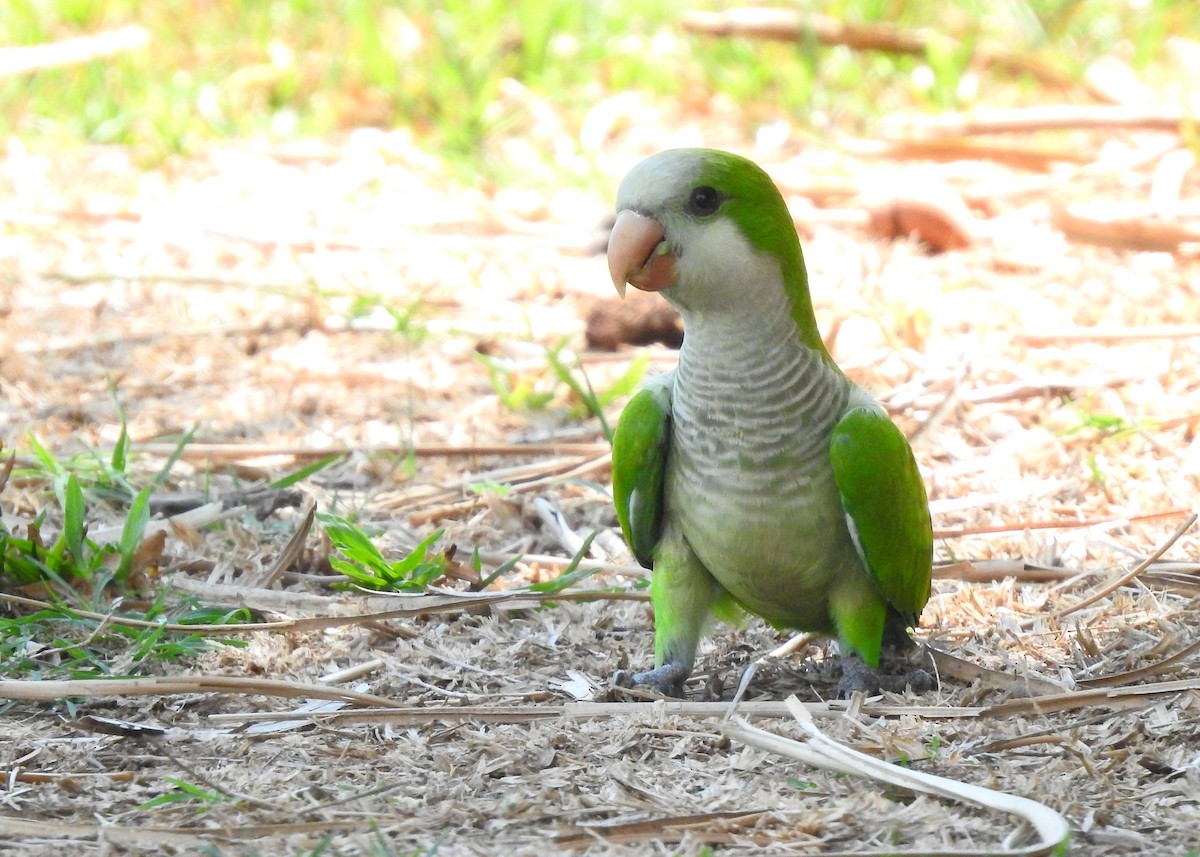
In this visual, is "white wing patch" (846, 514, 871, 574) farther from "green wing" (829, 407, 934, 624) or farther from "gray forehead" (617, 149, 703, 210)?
"gray forehead" (617, 149, 703, 210)

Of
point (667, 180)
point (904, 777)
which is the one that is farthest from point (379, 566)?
point (904, 777)

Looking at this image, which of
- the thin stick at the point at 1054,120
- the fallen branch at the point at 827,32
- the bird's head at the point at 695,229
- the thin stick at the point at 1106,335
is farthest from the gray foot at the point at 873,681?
the fallen branch at the point at 827,32

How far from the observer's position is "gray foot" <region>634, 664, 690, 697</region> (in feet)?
9.09

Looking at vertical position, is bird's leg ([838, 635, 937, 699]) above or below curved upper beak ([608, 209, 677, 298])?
below

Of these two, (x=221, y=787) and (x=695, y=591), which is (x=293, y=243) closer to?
(x=695, y=591)

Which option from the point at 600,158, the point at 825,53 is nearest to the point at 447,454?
the point at 600,158

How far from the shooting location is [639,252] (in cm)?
257

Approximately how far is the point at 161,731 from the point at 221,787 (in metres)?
0.32

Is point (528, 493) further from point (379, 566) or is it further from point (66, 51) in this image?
point (66, 51)

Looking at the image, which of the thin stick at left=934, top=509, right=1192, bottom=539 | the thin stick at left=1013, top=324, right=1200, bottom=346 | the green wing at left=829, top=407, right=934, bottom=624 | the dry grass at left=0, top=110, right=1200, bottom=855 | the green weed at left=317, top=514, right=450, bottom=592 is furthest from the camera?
the thin stick at left=1013, top=324, right=1200, bottom=346

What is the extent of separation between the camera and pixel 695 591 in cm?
288

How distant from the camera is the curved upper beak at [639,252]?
2.57 m

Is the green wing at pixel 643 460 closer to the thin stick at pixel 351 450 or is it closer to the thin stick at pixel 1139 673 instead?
the thin stick at pixel 1139 673

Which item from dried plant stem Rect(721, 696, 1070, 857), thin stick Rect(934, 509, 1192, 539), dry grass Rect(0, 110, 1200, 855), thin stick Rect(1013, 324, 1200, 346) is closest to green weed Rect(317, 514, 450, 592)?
dry grass Rect(0, 110, 1200, 855)
